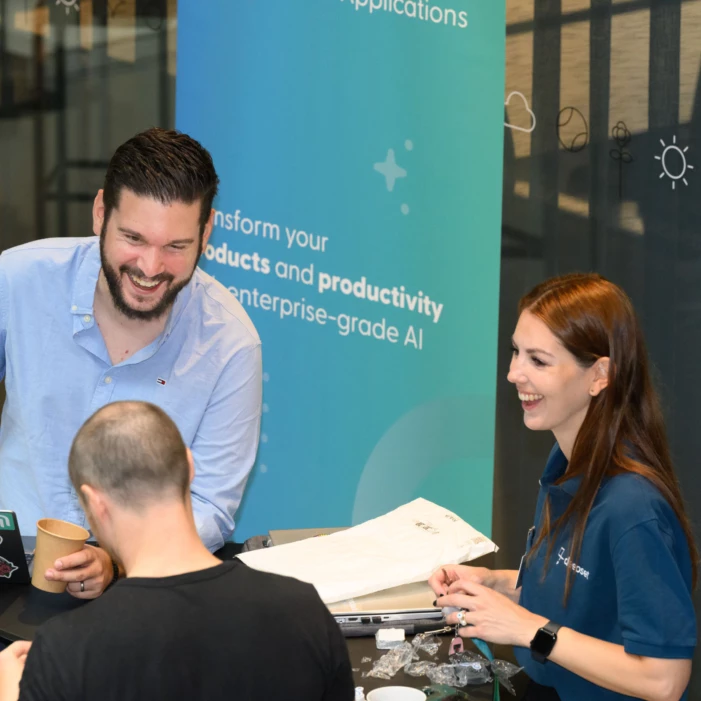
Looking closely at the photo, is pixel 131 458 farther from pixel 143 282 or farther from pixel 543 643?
pixel 143 282

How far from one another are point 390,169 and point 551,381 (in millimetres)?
2032

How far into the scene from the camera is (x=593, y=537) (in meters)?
1.85

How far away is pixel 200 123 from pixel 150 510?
2600 mm

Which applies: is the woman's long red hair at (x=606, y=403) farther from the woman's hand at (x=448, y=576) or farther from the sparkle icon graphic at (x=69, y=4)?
the sparkle icon graphic at (x=69, y=4)

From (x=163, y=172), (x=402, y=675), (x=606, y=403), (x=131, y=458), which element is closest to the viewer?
(x=131, y=458)

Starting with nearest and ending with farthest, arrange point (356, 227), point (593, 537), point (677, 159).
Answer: point (593, 537), point (356, 227), point (677, 159)

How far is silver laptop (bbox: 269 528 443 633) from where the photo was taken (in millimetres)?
1921

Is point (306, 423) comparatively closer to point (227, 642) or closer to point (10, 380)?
point (10, 380)

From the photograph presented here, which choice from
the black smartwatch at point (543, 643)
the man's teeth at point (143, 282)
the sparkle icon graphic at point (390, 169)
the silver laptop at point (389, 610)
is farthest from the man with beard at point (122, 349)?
the sparkle icon graphic at point (390, 169)

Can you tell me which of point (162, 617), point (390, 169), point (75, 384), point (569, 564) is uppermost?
point (390, 169)

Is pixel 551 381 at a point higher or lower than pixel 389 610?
higher

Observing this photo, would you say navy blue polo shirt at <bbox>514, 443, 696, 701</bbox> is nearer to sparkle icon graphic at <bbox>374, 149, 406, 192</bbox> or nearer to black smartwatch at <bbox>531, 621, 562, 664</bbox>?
black smartwatch at <bbox>531, 621, 562, 664</bbox>

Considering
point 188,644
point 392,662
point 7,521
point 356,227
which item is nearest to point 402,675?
point 392,662

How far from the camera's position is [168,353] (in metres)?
2.53
